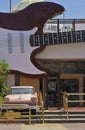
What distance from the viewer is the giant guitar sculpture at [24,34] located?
33.7 m

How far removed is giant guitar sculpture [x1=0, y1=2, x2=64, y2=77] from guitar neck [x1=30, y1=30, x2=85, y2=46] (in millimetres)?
408

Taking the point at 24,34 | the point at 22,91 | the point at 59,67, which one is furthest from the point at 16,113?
the point at 59,67

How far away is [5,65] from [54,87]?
566 centimetres

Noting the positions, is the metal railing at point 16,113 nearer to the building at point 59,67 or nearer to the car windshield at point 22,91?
the car windshield at point 22,91

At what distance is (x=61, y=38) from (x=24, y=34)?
9.44ft

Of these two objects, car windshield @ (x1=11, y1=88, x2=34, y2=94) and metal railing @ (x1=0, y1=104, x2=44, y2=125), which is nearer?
metal railing @ (x1=0, y1=104, x2=44, y2=125)

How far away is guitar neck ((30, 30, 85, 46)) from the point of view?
34188 mm

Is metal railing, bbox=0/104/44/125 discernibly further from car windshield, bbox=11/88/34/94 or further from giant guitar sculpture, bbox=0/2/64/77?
giant guitar sculpture, bbox=0/2/64/77

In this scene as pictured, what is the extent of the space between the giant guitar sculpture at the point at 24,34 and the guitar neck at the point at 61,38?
1.34 feet

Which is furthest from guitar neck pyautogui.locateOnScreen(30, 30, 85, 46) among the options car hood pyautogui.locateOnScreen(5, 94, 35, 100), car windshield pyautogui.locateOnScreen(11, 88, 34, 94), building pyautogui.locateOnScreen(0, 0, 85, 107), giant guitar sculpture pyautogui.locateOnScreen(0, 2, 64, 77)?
car hood pyautogui.locateOnScreen(5, 94, 35, 100)

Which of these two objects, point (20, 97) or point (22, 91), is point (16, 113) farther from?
point (22, 91)

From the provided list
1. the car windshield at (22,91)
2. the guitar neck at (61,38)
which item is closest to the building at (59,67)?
the guitar neck at (61,38)

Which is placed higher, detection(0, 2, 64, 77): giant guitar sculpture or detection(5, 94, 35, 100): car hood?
detection(0, 2, 64, 77): giant guitar sculpture

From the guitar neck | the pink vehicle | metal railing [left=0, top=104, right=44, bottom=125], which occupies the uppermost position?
the guitar neck
